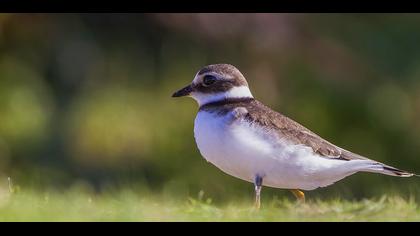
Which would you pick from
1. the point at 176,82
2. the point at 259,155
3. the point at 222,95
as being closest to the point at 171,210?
the point at 259,155

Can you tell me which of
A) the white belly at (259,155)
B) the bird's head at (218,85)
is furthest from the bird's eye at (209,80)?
the white belly at (259,155)

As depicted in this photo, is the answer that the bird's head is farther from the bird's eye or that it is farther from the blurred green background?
the blurred green background

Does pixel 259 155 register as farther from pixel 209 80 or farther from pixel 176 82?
pixel 176 82

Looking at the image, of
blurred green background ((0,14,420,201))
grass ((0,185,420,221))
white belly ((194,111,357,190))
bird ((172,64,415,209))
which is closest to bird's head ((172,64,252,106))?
bird ((172,64,415,209))

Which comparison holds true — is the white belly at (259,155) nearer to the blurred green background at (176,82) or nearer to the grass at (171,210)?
the grass at (171,210)

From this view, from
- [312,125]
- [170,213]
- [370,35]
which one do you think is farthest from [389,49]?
[170,213]
